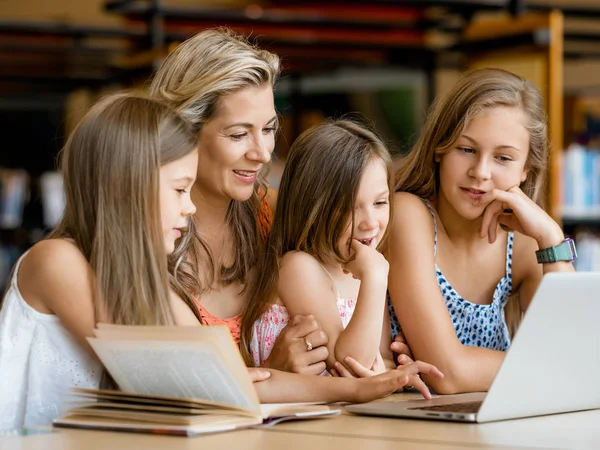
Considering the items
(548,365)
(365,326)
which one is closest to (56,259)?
(365,326)

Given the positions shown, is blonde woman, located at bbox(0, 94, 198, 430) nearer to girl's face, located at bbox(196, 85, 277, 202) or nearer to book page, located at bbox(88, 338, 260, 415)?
book page, located at bbox(88, 338, 260, 415)

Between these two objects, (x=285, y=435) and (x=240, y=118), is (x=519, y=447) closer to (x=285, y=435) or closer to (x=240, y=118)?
(x=285, y=435)

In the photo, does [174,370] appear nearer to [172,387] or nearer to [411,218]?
[172,387]

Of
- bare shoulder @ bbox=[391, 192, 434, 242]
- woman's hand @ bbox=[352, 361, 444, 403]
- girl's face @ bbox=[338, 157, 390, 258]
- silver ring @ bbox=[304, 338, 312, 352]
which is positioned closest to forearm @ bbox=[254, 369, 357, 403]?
woman's hand @ bbox=[352, 361, 444, 403]

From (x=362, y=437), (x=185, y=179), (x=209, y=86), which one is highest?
(x=209, y=86)

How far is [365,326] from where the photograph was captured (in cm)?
179

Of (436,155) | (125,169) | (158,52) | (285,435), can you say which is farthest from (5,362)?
(158,52)

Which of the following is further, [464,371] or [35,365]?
[464,371]

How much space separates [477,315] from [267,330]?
455mm

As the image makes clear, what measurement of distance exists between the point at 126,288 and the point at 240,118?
50 centimetres

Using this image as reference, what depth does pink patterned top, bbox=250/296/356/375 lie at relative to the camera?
1.93 m

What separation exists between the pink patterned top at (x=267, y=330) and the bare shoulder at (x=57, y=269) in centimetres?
49

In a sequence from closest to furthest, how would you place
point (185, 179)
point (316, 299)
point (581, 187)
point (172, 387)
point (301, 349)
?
point (172, 387), point (185, 179), point (301, 349), point (316, 299), point (581, 187)

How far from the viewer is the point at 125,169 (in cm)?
151
